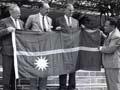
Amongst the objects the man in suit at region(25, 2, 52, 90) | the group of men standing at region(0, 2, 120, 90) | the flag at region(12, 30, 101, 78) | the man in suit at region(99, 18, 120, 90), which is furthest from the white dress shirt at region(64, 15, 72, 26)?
the man in suit at region(99, 18, 120, 90)

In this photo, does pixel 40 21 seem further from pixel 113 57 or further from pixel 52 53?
pixel 113 57

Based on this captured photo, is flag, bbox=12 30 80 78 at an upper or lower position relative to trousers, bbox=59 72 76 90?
upper

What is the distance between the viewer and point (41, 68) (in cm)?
700

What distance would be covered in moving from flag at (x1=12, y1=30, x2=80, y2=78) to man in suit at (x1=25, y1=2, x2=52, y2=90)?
0.16 meters

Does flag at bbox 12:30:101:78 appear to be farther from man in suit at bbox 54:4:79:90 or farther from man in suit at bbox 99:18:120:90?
man in suit at bbox 99:18:120:90

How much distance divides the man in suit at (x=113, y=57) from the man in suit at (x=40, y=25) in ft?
4.41

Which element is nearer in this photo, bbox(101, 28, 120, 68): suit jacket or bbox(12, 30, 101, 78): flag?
bbox(101, 28, 120, 68): suit jacket

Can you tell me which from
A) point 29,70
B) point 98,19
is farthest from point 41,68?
point 98,19

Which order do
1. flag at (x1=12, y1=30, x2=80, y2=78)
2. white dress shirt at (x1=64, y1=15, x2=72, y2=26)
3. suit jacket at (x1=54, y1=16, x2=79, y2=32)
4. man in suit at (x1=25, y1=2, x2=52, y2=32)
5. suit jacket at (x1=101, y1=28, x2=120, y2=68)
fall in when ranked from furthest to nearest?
white dress shirt at (x1=64, y1=15, x2=72, y2=26) < suit jacket at (x1=54, y1=16, x2=79, y2=32) < man in suit at (x1=25, y1=2, x2=52, y2=32) < flag at (x1=12, y1=30, x2=80, y2=78) < suit jacket at (x1=101, y1=28, x2=120, y2=68)

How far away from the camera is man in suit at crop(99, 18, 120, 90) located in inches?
264

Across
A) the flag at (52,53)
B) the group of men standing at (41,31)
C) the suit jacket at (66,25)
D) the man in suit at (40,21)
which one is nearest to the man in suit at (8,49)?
the group of men standing at (41,31)

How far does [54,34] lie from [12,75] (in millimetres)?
1283

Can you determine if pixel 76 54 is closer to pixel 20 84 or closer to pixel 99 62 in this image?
pixel 99 62

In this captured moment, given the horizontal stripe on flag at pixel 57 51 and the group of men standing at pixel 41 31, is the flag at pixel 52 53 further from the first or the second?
the group of men standing at pixel 41 31
